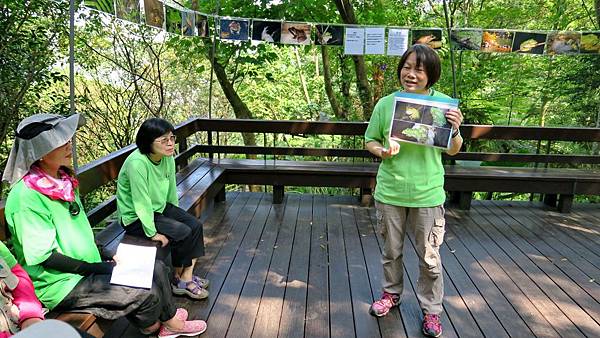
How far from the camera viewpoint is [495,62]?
756cm

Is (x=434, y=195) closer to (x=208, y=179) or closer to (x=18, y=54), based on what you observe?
(x=208, y=179)

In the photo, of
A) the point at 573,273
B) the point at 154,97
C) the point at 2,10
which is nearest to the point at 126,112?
the point at 154,97

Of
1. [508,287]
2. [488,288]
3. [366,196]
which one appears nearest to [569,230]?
[508,287]

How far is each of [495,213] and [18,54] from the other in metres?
5.49

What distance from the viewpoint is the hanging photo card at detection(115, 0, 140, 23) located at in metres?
2.77

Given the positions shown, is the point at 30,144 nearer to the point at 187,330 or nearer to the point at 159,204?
the point at 159,204

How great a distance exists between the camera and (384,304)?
7.37ft

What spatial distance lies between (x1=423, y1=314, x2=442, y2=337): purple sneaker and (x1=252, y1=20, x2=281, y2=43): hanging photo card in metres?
3.33

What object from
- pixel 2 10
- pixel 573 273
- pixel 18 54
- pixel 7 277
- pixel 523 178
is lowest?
pixel 573 273

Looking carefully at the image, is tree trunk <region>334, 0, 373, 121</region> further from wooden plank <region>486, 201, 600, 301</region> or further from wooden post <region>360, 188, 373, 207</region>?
wooden plank <region>486, 201, 600, 301</region>

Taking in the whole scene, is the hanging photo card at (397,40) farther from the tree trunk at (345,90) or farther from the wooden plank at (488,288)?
the tree trunk at (345,90)

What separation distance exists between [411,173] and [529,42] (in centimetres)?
343

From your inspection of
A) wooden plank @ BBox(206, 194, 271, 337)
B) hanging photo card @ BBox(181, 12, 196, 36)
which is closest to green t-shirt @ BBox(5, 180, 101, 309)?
wooden plank @ BBox(206, 194, 271, 337)

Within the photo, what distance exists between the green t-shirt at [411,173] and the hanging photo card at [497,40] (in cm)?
296
